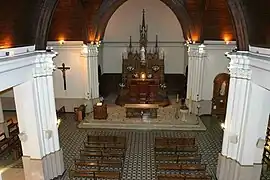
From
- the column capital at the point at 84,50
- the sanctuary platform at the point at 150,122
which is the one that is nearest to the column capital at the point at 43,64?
the sanctuary platform at the point at 150,122

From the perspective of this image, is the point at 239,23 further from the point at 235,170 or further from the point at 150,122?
the point at 150,122

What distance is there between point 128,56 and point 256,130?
15.5m

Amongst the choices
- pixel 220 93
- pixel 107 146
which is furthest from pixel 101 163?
pixel 220 93

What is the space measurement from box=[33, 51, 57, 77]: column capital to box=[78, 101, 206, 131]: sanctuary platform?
23.3ft

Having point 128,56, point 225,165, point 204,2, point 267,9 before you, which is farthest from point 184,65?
point 267,9

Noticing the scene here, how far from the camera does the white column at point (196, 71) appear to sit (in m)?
16.2

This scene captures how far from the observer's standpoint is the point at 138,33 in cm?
2223

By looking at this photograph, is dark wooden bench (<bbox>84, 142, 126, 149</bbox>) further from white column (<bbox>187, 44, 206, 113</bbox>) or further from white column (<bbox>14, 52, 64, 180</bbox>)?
white column (<bbox>187, 44, 206, 113</bbox>)

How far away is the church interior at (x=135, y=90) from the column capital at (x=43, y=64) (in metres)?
0.05

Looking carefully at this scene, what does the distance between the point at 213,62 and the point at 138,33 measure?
26.4 ft

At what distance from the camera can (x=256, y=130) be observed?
27.1 ft

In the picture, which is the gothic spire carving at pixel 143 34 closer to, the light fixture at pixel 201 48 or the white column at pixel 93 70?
the white column at pixel 93 70

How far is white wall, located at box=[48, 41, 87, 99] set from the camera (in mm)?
16922

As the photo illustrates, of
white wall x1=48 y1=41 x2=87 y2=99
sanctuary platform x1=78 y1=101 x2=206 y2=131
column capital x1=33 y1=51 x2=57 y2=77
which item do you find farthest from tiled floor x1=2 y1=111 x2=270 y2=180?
column capital x1=33 y1=51 x2=57 y2=77
